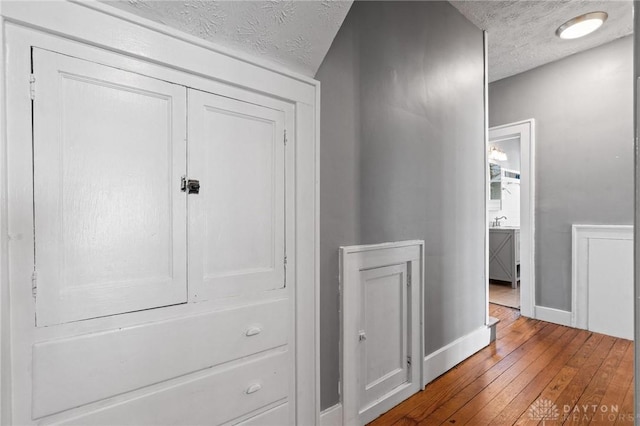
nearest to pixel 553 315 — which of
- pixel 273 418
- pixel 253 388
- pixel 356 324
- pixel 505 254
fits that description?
pixel 505 254

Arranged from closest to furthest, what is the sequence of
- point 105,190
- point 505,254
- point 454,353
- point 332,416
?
point 105,190, point 332,416, point 454,353, point 505,254

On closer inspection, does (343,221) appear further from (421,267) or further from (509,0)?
(509,0)

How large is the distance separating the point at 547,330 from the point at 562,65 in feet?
8.71

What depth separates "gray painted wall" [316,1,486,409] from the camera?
1.61 m

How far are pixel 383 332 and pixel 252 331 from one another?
900 mm

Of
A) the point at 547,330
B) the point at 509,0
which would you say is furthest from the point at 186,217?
the point at 547,330

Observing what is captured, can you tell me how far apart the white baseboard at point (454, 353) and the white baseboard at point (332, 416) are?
0.74 meters

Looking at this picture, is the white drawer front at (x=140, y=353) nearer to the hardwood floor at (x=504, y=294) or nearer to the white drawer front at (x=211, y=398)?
the white drawer front at (x=211, y=398)

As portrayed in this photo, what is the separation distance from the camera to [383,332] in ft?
6.14

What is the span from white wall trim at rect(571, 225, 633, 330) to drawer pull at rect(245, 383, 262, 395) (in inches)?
129

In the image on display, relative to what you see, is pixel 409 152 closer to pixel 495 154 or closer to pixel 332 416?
pixel 332 416

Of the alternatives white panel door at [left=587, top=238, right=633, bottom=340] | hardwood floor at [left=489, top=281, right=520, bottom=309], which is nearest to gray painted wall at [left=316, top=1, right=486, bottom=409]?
white panel door at [left=587, top=238, right=633, bottom=340]

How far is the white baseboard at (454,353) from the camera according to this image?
2.12m

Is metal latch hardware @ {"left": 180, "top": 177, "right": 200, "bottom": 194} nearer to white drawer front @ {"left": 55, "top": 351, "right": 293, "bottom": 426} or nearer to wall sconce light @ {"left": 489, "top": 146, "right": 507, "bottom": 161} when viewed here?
white drawer front @ {"left": 55, "top": 351, "right": 293, "bottom": 426}
